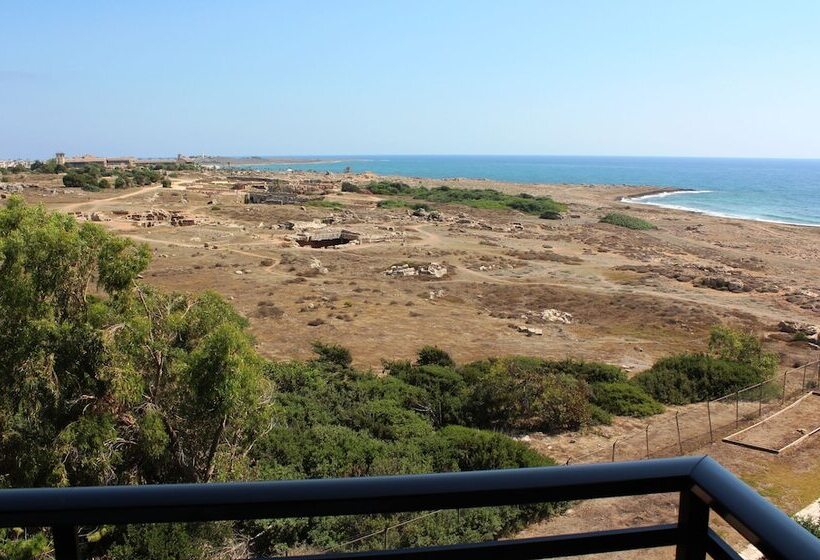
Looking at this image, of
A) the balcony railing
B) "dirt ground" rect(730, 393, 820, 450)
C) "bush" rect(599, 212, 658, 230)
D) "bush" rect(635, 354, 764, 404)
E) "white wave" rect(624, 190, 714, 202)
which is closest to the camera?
the balcony railing

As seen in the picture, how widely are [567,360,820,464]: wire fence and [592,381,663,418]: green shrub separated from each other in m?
0.55

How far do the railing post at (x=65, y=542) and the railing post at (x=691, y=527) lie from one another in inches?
57.6

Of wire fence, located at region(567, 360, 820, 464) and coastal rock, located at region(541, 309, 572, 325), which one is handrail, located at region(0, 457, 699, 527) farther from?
coastal rock, located at region(541, 309, 572, 325)

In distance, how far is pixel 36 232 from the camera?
350 inches

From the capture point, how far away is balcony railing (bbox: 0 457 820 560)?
1.36 m

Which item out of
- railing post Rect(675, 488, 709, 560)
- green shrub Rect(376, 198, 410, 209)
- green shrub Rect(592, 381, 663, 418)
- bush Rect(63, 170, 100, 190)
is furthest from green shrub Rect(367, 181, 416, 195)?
railing post Rect(675, 488, 709, 560)

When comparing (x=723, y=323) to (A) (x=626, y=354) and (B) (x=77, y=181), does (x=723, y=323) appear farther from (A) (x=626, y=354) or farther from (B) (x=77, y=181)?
(B) (x=77, y=181)

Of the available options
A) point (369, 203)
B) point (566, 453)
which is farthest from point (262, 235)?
point (566, 453)

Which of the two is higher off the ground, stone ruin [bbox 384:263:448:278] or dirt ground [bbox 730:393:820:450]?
dirt ground [bbox 730:393:820:450]

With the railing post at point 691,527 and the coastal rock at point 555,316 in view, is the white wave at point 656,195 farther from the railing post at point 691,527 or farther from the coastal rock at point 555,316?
the railing post at point 691,527

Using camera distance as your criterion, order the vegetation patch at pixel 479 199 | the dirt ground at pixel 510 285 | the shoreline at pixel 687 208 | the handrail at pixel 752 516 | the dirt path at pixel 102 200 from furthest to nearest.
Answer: the vegetation patch at pixel 479 199 < the shoreline at pixel 687 208 < the dirt path at pixel 102 200 < the dirt ground at pixel 510 285 < the handrail at pixel 752 516

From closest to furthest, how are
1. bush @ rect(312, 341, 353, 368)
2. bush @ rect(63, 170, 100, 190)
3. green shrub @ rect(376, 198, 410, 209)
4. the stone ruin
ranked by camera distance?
bush @ rect(312, 341, 353, 368) → the stone ruin → bush @ rect(63, 170, 100, 190) → green shrub @ rect(376, 198, 410, 209)

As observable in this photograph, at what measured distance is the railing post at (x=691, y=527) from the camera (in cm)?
153

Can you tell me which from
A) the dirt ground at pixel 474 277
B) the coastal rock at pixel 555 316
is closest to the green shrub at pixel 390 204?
the dirt ground at pixel 474 277
